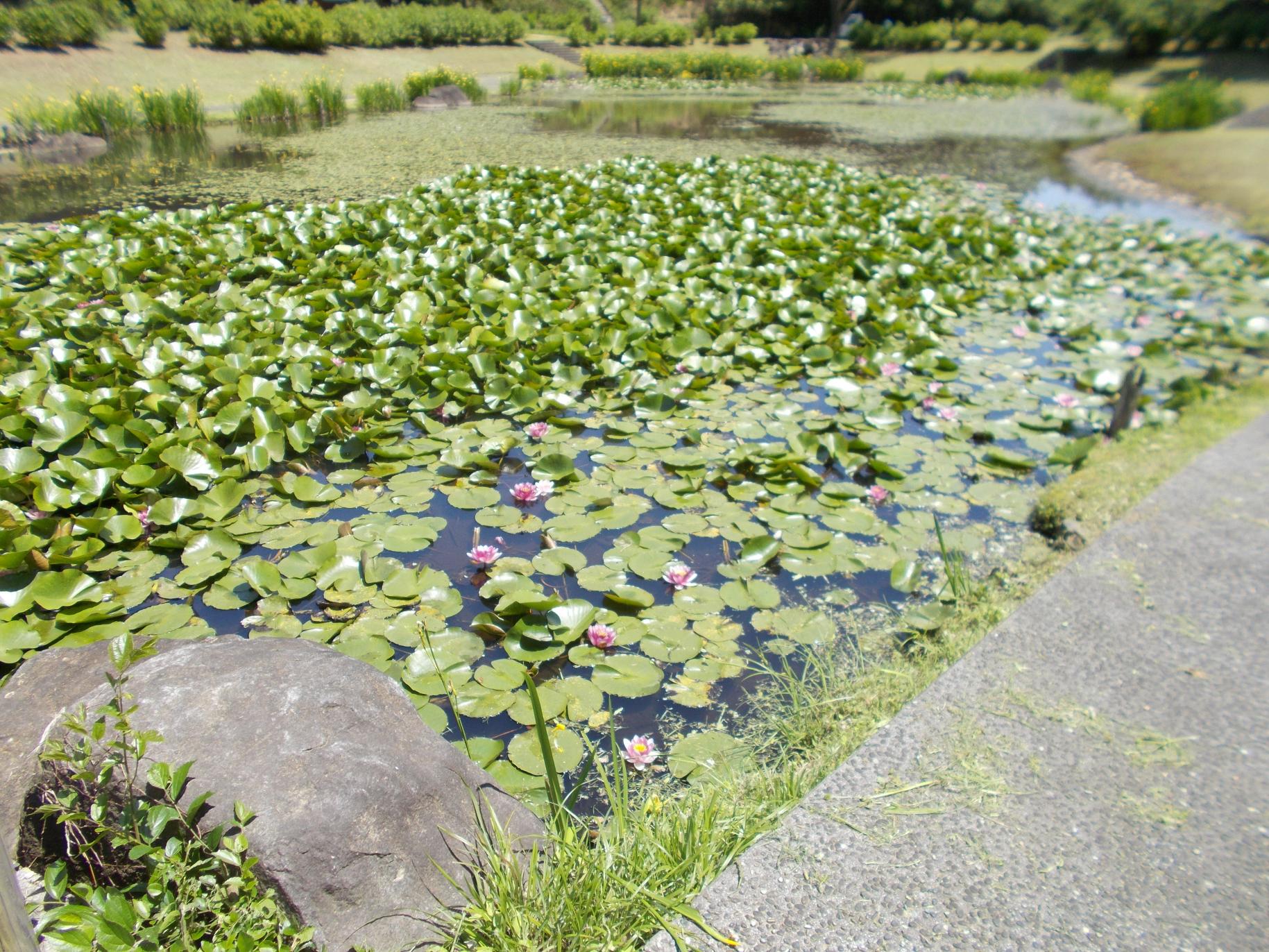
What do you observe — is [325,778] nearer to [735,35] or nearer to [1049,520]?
[1049,520]

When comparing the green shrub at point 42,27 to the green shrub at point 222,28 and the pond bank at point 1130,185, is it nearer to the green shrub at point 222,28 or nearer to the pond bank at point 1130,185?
the green shrub at point 222,28

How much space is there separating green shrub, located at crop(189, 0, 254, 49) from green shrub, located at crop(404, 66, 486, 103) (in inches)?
207

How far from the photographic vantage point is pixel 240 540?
240cm

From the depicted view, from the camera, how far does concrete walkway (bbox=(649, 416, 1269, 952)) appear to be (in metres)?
1.20

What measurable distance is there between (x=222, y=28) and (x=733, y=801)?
67.3ft

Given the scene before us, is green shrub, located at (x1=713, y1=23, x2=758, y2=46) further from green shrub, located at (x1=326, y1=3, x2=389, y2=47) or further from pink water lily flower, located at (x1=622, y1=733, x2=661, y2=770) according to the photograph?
pink water lily flower, located at (x1=622, y1=733, x2=661, y2=770)

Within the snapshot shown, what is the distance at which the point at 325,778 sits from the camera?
1.23 meters

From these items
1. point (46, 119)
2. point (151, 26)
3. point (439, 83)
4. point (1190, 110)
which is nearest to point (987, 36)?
point (1190, 110)

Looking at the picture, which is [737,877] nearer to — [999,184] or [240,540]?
[240,540]

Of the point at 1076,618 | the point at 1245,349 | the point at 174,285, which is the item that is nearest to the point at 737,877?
the point at 1076,618

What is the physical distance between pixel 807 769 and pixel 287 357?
9.23 feet

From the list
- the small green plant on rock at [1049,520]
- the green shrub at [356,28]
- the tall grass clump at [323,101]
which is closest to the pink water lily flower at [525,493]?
the small green plant on rock at [1049,520]

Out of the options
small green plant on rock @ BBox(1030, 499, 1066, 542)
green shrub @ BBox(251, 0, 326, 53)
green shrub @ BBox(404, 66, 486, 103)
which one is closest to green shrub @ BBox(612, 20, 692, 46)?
green shrub @ BBox(251, 0, 326, 53)

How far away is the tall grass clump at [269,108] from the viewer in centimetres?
1098
